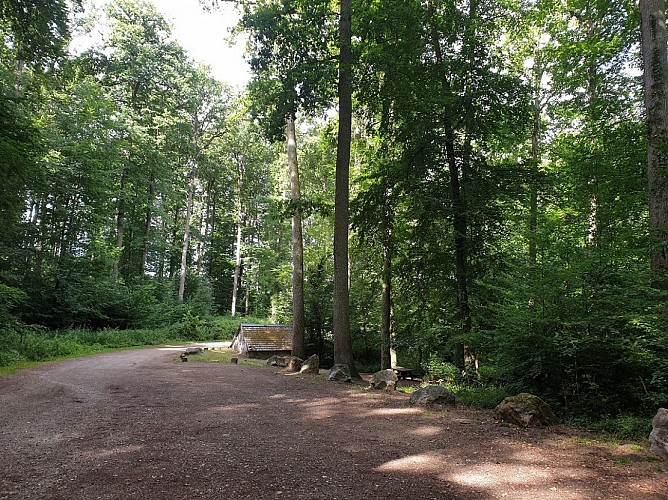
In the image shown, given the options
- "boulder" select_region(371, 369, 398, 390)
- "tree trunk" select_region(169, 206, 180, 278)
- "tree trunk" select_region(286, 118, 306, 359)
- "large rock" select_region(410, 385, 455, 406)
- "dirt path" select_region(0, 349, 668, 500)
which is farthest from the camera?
"tree trunk" select_region(169, 206, 180, 278)

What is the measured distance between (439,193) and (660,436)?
752 cm

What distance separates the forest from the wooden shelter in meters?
1.76

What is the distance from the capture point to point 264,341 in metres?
20.0

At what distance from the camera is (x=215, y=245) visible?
1800 inches

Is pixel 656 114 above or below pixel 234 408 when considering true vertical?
above

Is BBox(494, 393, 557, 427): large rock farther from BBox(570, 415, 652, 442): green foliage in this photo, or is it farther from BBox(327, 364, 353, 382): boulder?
BBox(327, 364, 353, 382): boulder

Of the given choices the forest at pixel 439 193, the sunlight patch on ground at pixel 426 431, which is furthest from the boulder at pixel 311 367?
the sunlight patch on ground at pixel 426 431

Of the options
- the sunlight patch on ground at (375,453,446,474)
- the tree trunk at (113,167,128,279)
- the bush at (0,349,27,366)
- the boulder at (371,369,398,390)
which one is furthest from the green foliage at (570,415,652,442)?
the tree trunk at (113,167,128,279)

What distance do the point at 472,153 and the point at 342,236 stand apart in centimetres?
403

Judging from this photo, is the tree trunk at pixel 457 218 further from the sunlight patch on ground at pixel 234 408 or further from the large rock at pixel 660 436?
the large rock at pixel 660 436

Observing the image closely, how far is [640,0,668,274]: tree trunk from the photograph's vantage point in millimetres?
6645

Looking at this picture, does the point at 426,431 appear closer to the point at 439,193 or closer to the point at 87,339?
the point at 439,193

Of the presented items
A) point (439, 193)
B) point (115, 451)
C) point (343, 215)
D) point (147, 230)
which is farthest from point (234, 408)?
point (147, 230)

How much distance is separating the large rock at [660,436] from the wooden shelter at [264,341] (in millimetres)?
16776
